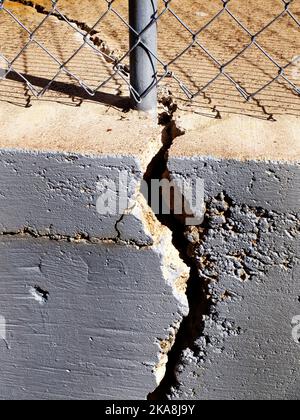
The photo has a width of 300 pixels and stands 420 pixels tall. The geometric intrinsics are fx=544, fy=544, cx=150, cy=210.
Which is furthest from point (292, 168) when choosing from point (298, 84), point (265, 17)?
point (265, 17)

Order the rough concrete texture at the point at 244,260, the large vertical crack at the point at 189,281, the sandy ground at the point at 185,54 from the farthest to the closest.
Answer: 1. the sandy ground at the point at 185,54
2. the large vertical crack at the point at 189,281
3. the rough concrete texture at the point at 244,260

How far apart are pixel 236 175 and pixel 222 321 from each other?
0.49 meters

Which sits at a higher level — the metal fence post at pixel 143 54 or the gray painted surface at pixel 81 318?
the metal fence post at pixel 143 54

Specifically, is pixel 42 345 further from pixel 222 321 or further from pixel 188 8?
pixel 188 8

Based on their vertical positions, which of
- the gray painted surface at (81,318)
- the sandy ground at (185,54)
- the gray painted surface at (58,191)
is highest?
the sandy ground at (185,54)

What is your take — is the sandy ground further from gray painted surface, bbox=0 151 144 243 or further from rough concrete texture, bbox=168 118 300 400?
gray painted surface, bbox=0 151 144 243

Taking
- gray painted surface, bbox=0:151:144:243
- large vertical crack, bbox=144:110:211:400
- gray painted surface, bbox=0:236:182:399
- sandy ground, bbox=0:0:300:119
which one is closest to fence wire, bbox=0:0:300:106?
sandy ground, bbox=0:0:300:119

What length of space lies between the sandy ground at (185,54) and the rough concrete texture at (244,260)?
0.22 metres

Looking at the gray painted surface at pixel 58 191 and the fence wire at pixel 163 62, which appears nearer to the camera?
the gray painted surface at pixel 58 191

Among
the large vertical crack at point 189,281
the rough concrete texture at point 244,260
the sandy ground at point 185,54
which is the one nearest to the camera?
the rough concrete texture at point 244,260

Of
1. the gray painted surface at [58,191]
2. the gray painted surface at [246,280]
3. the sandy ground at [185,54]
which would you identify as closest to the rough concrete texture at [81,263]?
the gray painted surface at [58,191]

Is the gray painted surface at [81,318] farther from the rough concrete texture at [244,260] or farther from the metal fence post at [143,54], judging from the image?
the metal fence post at [143,54]

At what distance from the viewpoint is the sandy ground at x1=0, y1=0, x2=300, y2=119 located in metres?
1.78

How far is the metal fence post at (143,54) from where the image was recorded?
5.01ft
